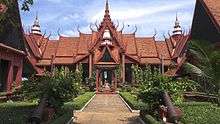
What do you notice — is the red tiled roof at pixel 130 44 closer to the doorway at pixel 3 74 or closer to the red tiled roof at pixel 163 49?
the red tiled roof at pixel 163 49

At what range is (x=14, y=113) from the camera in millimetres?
17234

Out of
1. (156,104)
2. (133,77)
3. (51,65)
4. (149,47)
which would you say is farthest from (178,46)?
(156,104)

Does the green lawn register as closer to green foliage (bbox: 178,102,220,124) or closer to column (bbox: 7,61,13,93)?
green foliage (bbox: 178,102,220,124)

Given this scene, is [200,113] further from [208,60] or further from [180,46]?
[180,46]

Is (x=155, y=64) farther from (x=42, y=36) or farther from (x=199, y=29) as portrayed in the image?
(x=199, y=29)

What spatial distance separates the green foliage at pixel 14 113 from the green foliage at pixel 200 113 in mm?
5994

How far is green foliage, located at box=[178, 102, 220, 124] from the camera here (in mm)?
15703

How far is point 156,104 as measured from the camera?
55.7 feet

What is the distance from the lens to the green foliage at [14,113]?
1484 centimetres

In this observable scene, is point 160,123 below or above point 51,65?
below

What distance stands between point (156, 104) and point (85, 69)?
109ft

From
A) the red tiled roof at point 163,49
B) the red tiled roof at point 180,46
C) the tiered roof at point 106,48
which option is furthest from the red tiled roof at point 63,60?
the red tiled roof at point 180,46

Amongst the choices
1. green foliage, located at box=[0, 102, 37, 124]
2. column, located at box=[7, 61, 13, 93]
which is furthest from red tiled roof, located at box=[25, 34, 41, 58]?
green foliage, located at box=[0, 102, 37, 124]

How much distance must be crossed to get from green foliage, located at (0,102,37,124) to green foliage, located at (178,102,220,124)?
5994mm
